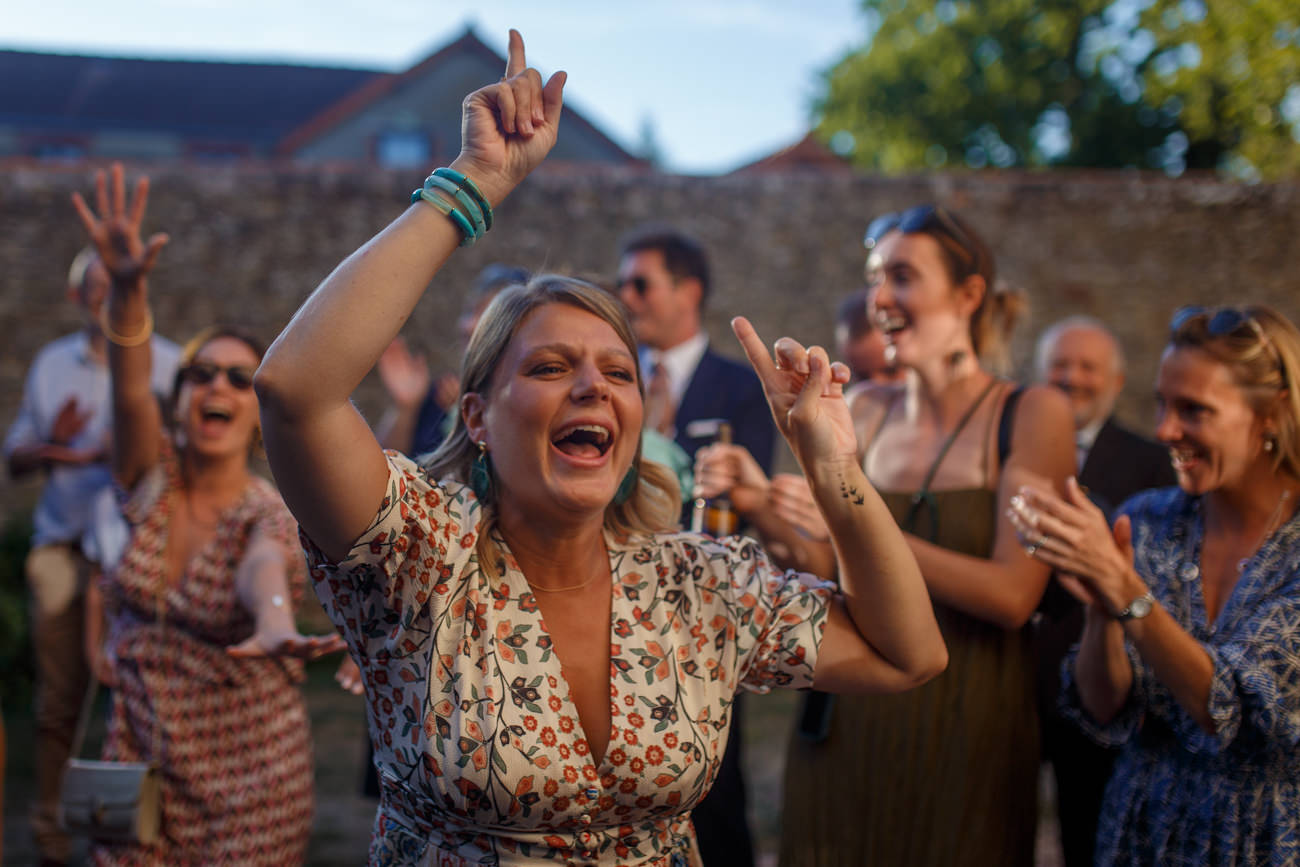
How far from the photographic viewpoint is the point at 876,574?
1.82 metres

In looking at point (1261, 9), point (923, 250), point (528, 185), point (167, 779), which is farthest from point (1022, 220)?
point (1261, 9)

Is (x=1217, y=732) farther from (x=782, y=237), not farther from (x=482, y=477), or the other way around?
(x=782, y=237)

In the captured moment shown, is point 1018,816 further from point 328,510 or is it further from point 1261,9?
point 1261,9

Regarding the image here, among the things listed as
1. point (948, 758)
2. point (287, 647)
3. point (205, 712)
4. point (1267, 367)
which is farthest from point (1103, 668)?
point (205, 712)

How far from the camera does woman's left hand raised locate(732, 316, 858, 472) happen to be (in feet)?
5.62

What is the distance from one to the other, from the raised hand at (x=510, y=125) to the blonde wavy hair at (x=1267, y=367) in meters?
1.71

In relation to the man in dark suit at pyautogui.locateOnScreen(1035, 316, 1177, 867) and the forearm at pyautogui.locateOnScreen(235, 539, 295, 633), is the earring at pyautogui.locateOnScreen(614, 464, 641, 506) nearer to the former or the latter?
the forearm at pyautogui.locateOnScreen(235, 539, 295, 633)

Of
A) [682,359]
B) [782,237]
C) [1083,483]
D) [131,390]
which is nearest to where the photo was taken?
[131,390]

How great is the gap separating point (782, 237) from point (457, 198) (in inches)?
335

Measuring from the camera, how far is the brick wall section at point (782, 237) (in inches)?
364

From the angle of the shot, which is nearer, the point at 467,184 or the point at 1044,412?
the point at 467,184

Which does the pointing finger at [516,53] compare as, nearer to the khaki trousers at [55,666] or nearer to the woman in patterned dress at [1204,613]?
the woman in patterned dress at [1204,613]

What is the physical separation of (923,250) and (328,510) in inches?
76.3

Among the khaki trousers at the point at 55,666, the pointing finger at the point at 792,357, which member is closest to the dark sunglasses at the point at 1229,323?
the pointing finger at the point at 792,357
